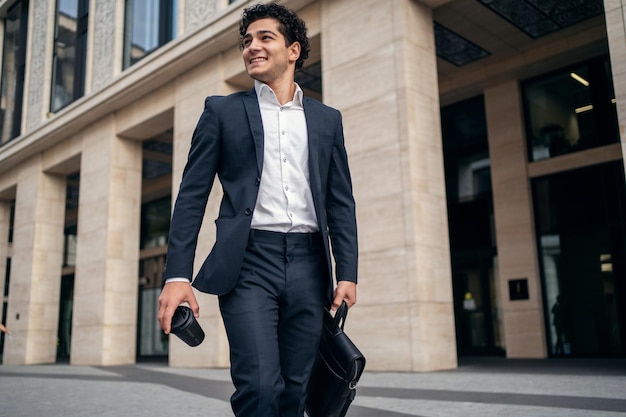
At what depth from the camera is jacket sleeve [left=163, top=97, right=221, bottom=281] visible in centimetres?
228

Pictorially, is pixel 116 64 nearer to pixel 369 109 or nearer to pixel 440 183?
pixel 369 109

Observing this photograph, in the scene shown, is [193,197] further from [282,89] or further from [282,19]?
[282,19]

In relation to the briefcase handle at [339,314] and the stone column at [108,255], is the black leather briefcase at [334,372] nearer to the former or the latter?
the briefcase handle at [339,314]


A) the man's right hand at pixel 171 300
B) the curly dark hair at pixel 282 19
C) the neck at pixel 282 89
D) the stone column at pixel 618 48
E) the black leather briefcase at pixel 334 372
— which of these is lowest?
the black leather briefcase at pixel 334 372

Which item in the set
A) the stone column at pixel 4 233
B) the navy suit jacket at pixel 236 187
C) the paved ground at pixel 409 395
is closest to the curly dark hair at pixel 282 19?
the navy suit jacket at pixel 236 187

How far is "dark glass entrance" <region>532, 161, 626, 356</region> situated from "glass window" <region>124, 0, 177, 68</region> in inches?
389

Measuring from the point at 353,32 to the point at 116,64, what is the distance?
8714 millimetres

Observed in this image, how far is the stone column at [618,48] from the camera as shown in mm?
7812

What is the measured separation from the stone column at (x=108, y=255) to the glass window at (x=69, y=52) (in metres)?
2.54

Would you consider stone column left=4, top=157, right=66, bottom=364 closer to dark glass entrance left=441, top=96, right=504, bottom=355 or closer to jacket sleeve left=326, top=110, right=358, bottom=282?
dark glass entrance left=441, top=96, right=504, bottom=355

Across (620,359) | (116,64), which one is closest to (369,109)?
(620,359)

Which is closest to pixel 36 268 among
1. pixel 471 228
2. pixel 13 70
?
pixel 13 70

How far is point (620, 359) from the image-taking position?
454 inches

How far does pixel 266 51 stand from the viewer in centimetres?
254
